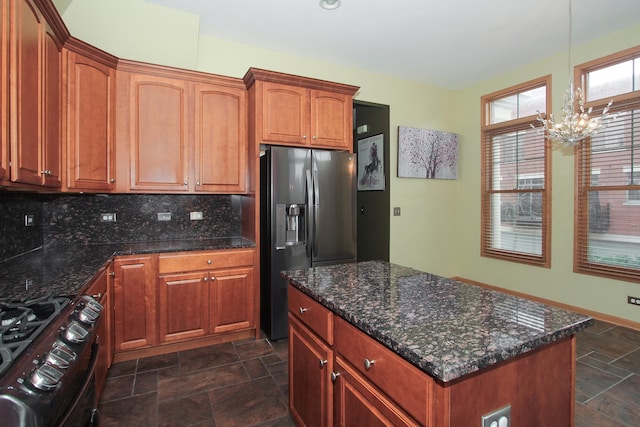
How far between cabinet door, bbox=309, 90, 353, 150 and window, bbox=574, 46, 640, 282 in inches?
98.6

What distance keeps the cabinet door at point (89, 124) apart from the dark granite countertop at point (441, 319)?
1.91m

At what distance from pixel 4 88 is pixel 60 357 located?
119 cm

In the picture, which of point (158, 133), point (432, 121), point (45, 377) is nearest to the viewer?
point (45, 377)

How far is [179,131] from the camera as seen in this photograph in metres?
2.91

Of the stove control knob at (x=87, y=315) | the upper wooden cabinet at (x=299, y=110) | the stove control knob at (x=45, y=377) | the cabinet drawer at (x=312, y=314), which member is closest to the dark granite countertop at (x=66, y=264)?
the stove control knob at (x=87, y=315)

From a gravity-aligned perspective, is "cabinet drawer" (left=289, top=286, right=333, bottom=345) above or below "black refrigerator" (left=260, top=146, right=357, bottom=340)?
below

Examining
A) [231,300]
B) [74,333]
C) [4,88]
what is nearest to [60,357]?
[74,333]

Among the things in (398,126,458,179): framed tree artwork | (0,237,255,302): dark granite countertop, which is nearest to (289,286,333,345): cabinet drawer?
(0,237,255,302): dark granite countertop

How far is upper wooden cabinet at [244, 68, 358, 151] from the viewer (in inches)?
119

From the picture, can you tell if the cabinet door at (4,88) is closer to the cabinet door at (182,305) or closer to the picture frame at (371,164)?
the cabinet door at (182,305)

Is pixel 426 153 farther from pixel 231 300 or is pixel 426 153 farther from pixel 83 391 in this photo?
pixel 83 391

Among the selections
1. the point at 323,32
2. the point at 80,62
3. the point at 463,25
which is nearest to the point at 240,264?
the point at 80,62

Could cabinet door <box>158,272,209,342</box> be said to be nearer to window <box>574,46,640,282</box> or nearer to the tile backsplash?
the tile backsplash

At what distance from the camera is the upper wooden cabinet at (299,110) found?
3.02 metres
